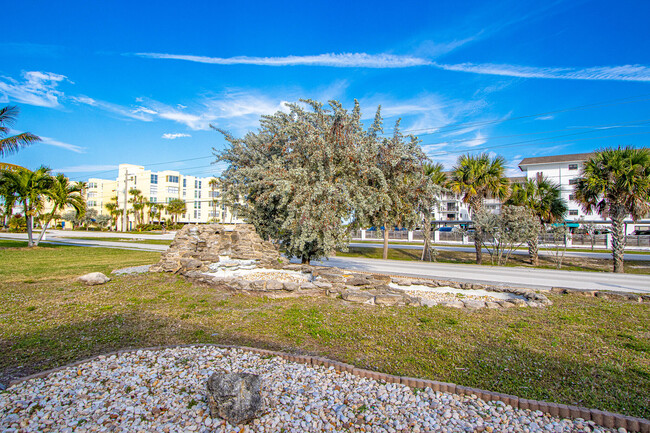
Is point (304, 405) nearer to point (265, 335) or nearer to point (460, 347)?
point (265, 335)

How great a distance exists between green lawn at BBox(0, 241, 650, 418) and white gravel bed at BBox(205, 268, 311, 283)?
192 centimetres

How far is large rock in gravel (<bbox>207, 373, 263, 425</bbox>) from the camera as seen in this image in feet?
11.6

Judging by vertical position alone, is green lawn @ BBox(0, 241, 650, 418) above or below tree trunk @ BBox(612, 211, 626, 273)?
below

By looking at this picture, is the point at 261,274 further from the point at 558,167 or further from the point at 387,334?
the point at 558,167

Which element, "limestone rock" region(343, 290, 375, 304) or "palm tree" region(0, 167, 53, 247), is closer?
"limestone rock" region(343, 290, 375, 304)

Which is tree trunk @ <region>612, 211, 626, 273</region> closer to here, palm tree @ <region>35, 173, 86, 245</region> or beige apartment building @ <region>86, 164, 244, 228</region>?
palm tree @ <region>35, 173, 86, 245</region>

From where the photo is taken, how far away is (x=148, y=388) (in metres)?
4.24

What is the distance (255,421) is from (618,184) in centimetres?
2156

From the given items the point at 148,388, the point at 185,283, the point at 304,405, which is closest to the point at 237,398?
the point at 304,405

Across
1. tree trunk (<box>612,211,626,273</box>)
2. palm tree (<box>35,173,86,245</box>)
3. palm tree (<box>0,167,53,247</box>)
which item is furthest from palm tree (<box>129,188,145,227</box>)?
tree trunk (<box>612,211,626,273</box>)

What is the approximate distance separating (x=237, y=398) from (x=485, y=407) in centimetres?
289

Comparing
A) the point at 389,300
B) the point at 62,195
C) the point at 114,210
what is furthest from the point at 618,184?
the point at 114,210

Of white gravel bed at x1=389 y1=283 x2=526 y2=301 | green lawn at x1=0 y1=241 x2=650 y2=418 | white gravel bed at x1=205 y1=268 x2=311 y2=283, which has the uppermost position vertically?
white gravel bed at x1=205 y1=268 x2=311 y2=283

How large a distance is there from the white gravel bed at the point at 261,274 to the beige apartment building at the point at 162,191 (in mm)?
63009
